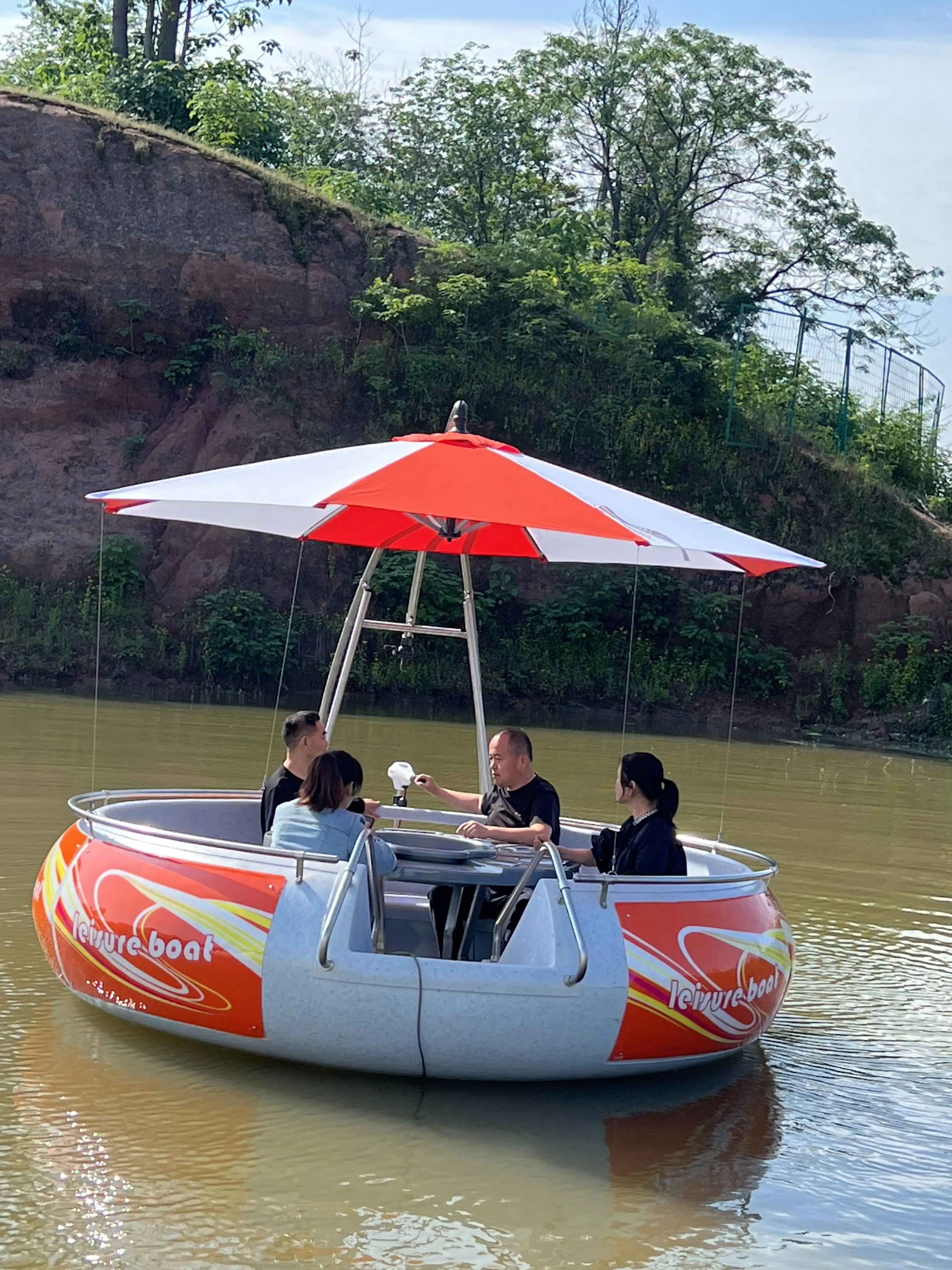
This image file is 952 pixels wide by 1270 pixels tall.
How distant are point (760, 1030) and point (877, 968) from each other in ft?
7.92

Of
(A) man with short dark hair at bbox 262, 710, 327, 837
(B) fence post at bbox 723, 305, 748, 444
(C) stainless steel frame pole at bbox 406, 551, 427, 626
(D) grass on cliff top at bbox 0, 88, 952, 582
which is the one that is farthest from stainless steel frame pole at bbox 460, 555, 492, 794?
(B) fence post at bbox 723, 305, 748, 444

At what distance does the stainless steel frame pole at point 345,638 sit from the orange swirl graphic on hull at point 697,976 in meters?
2.51

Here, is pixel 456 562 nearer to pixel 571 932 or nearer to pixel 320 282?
pixel 320 282

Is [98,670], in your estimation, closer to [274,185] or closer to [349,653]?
[349,653]

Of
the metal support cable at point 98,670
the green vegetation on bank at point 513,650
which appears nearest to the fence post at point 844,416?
the green vegetation on bank at point 513,650

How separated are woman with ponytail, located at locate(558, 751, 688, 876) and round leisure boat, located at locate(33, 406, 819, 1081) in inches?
10.7

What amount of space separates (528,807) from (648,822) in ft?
2.48

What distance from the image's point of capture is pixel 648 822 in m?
7.14

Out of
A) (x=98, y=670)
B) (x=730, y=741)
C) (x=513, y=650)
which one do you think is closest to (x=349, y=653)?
(x=98, y=670)

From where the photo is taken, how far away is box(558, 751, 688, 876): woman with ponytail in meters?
7.06

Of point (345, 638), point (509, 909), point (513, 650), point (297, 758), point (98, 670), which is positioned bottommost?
point (509, 909)

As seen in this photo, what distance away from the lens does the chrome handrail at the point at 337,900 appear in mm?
6188

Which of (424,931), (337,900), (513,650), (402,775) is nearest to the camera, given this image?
(337,900)

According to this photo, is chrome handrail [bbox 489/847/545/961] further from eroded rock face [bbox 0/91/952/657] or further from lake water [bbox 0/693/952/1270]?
eroded rock face [bbox 0/91/952/657]
